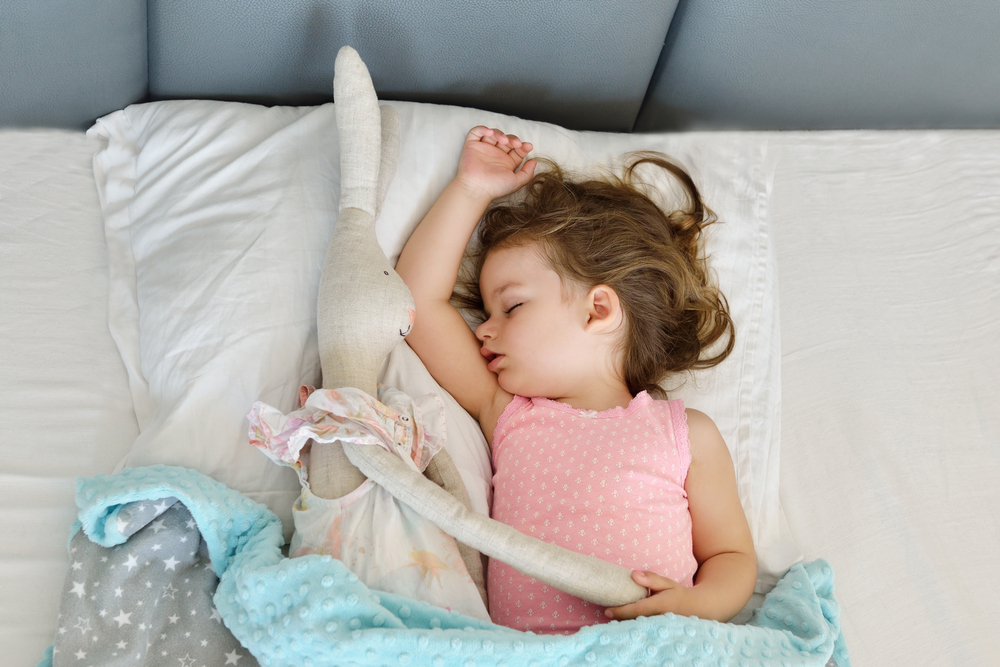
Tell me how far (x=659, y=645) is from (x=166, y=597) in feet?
1.55

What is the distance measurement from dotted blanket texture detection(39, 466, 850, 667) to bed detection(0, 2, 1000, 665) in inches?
2.9

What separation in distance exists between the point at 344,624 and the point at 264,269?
1.48 ft

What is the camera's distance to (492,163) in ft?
3.51

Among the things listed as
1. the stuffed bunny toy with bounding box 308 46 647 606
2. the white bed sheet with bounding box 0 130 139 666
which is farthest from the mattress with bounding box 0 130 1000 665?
the stuffed bunny toy with bounding box 308 46 647 606

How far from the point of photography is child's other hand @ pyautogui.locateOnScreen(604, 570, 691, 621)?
29.6 inches

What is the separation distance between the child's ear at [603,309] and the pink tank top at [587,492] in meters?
0.10

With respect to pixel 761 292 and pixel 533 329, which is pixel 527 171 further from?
pixel 761 292

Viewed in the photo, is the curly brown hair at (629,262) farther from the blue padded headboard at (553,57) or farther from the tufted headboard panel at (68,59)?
the tufted headboard panel at (68,59)

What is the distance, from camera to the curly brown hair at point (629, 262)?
3.34ft

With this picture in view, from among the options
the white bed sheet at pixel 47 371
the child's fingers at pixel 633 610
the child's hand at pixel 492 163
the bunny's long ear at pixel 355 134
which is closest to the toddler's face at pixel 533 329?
the child's hand at pixel 492 163

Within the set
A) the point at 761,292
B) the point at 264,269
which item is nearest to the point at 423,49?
the point at 264,269

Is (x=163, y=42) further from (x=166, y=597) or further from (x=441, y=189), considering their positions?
(x=166, y=597)

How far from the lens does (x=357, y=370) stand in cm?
84

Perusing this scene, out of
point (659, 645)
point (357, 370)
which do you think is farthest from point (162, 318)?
point (659, 645)
